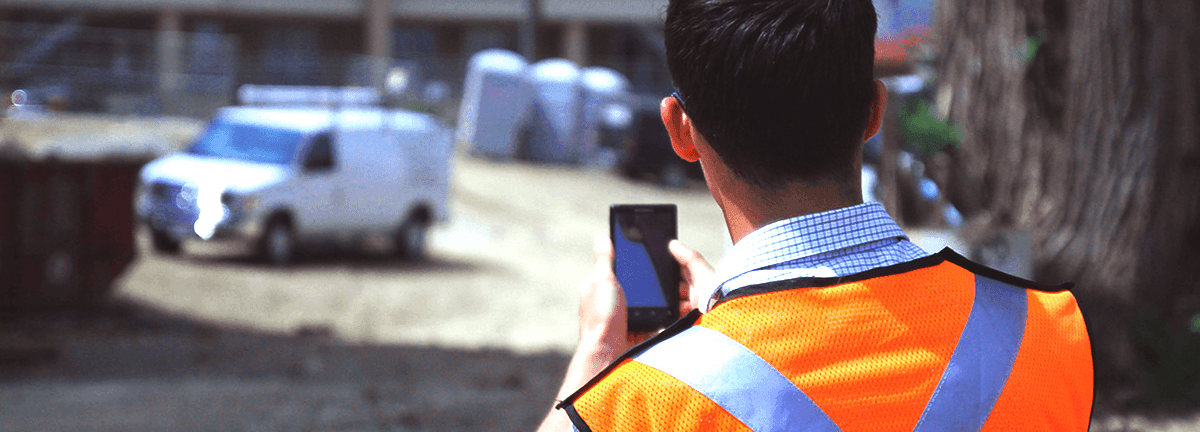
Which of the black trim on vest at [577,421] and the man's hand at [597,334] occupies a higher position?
the man's hand at [597,334]

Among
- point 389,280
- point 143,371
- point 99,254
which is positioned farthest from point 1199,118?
point 389,280

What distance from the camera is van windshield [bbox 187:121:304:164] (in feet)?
47.8

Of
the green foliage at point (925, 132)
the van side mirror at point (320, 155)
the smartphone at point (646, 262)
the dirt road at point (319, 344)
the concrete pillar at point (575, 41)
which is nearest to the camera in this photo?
the smartphone at point (646, 262)

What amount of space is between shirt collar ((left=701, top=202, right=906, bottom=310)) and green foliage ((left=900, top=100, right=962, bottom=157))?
5108mm

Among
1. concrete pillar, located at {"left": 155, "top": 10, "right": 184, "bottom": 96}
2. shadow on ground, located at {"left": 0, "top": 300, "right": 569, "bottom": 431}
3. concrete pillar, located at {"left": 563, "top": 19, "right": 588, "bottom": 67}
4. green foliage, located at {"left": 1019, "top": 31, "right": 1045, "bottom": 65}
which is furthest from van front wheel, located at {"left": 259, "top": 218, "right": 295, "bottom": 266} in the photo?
concrete pillar, located at {"left": 563, "top": 19, "right": 588, "bottom": 67}

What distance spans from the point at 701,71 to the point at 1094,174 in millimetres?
5193

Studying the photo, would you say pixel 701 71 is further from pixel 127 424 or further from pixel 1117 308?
pixel 127 424

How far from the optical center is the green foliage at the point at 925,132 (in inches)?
249

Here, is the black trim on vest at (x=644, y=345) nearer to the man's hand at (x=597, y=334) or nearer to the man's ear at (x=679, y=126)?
the man's hand at (x=597, y=334)

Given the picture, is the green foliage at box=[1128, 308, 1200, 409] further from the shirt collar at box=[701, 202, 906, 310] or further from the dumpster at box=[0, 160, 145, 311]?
the dumpster at box=[0, 160, 145, 311]

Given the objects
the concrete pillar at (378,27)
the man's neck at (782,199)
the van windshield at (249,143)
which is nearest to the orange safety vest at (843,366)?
the man's neck at (782,199)

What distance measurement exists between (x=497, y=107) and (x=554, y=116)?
1.46 m

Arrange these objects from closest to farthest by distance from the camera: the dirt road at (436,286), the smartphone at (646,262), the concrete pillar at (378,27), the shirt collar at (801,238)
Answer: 1. the shirt collar at (801,238)
2. the smartphone at (646,262)
3. the dirt road at (436,286)
4. the concrete pillar at (378,27)

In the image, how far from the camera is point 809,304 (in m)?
1.33
